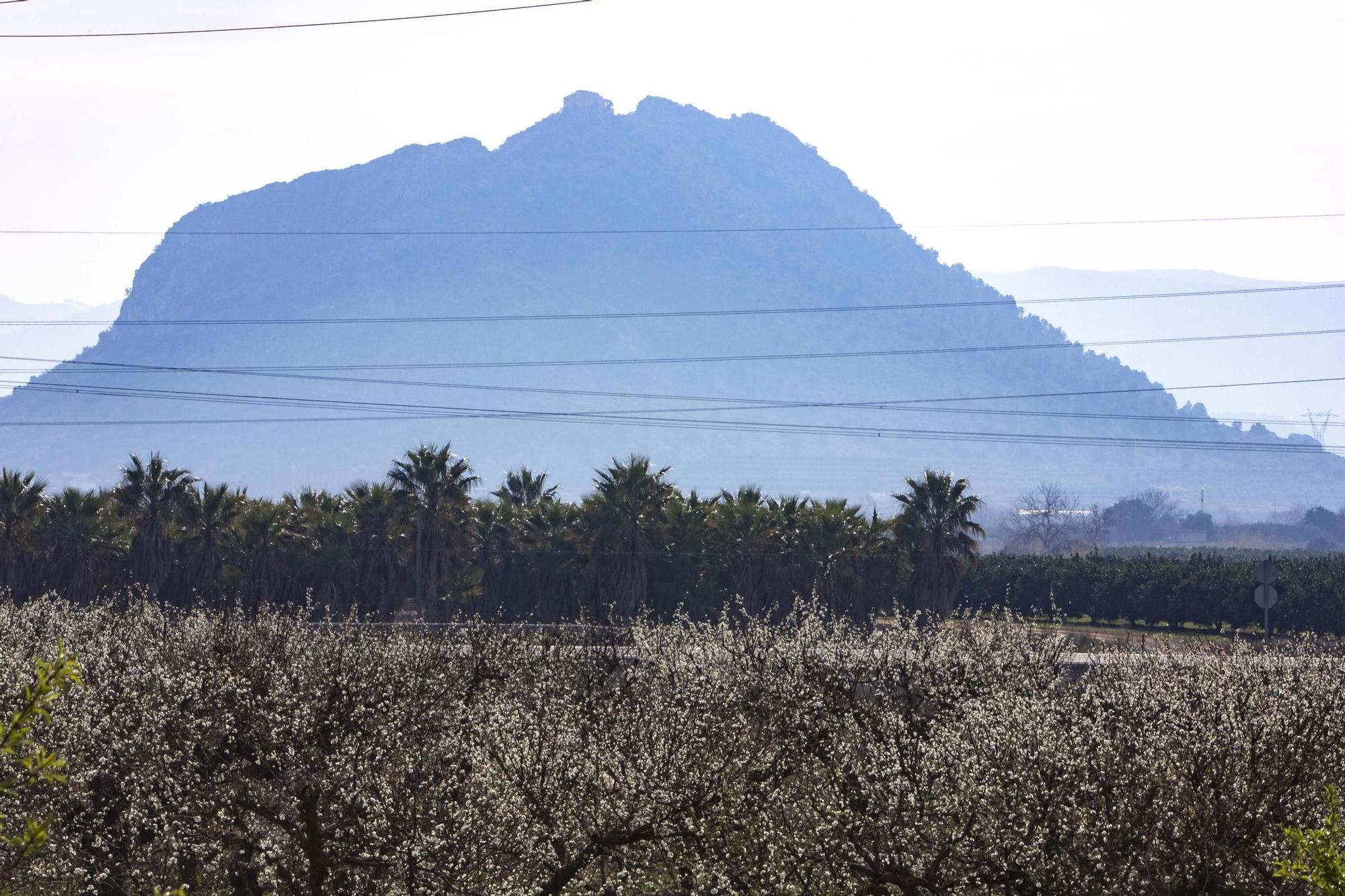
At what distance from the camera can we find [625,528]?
5478 cm

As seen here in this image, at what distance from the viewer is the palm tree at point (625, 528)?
A: 178 ft

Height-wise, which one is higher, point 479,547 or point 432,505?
point 432,505

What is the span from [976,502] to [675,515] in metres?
12.8

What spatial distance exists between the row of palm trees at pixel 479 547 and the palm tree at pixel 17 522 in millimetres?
64

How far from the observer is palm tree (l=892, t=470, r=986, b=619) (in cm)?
5441

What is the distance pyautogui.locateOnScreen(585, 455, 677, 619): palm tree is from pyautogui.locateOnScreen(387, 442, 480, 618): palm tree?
5.60m

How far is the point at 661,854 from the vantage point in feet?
59.5

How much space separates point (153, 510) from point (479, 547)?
45.4 feet

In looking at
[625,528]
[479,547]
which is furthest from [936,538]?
[479,547]

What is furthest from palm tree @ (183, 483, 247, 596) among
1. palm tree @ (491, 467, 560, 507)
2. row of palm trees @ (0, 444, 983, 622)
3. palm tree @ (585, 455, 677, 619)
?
palm tree @ (585, 455, 677, 619)

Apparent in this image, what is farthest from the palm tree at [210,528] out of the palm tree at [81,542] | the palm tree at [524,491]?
the palm tree at [524,491]

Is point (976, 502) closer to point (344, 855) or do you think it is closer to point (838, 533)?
point (838, 533)

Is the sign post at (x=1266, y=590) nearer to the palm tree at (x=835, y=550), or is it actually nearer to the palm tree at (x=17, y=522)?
the palm tree at (x=835, y=550)

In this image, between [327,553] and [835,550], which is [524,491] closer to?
[327,553]
